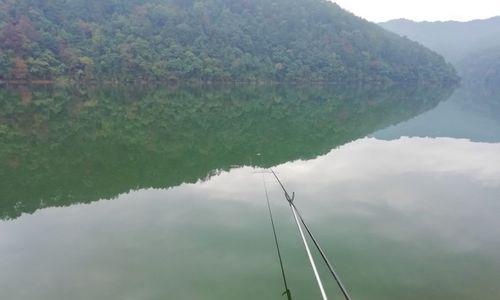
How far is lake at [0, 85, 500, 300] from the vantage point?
593cm

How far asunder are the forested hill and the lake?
1912 inches

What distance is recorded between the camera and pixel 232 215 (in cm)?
862

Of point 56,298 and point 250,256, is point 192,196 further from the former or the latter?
point 56,298

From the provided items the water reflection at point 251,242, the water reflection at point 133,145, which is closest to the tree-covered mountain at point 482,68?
the water reflection at point 133,145

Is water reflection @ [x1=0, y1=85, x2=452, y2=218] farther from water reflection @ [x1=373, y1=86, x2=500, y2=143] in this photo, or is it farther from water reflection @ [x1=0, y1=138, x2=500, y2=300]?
water reflection @ [x1=0, y1=138, x2=500, y2=300]

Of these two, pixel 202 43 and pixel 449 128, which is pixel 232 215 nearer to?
pixel 449 128

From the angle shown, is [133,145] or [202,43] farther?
[202,43]

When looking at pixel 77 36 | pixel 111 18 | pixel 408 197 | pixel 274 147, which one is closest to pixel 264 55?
pixel 111 18

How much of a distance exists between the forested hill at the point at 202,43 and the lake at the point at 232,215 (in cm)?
4856

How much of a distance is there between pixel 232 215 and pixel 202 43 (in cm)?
7774

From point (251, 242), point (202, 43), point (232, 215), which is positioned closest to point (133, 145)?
point (232, 215)

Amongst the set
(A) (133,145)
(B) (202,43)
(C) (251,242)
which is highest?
(B) (202,43)

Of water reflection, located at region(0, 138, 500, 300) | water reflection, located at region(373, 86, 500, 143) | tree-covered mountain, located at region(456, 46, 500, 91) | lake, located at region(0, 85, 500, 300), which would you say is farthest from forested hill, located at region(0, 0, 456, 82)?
water reflection, located at region(0, 138, 500, 300)

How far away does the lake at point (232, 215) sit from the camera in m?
5.93
